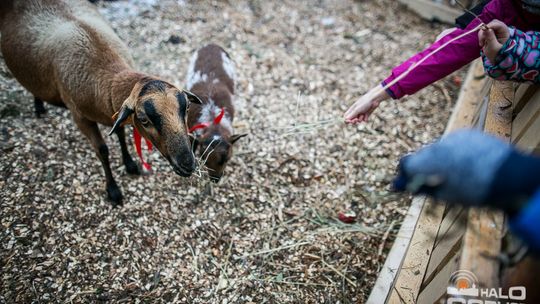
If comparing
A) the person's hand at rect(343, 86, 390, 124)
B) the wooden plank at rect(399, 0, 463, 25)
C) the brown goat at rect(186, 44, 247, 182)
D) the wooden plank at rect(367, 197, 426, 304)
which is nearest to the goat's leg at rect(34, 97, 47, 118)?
the brown goat at rect(186, 44, 247, 182)

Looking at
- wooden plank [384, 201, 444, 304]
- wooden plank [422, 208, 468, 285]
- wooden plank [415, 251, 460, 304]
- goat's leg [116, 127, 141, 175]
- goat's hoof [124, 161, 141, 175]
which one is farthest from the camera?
goat's hoof [124, 161, 141, 175]

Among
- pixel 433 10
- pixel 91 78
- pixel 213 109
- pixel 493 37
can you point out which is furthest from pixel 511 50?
pixel 433 10

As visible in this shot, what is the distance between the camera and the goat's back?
3434 millimetres

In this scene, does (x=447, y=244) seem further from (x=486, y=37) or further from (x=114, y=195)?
(x=114, y=195)

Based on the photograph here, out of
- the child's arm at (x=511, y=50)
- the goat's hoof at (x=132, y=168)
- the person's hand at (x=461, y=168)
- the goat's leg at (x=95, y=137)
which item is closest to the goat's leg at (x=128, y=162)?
the goat's hoof at (x=132, y=168)

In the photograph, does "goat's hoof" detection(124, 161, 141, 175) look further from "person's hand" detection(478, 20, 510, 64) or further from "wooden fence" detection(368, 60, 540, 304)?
"person's hand" detection(478, 20, 510, 64)

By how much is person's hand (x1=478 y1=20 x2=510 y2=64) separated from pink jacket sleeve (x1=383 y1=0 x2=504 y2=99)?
34cm

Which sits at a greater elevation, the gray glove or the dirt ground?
the gray glove

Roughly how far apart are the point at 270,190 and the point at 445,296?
236cm

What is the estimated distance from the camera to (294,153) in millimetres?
4582

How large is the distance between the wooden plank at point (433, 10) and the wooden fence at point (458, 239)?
13.8ft

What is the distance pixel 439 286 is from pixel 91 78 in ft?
10.9

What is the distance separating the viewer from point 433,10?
670 cm

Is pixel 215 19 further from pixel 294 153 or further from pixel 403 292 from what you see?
pixel 403 292
